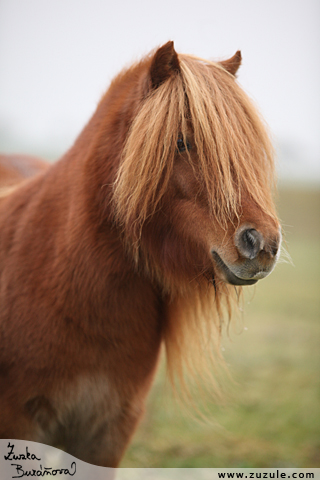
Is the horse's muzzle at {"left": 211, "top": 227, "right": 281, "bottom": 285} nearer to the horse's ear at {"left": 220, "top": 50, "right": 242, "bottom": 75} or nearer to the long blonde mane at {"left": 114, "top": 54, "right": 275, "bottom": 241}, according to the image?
the long blonde mane at {"left": 114, "top": 54, "right": 275, "bottom": 241}

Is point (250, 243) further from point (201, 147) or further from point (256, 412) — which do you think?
point (256, 412)

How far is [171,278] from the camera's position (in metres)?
1.73

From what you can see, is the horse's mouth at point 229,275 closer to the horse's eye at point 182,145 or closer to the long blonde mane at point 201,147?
the long blonde mane at point 201,147

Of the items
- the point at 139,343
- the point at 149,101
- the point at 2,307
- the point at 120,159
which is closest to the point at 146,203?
the point at 120,159

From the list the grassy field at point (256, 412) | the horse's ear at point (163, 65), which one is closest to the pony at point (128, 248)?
the horse's ear at point (163, 65)

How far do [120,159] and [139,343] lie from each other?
81 cm

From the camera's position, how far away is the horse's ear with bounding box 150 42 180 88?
62.2 inches

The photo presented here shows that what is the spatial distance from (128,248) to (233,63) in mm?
953

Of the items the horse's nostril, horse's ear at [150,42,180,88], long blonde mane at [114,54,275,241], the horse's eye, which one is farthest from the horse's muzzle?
horse's ear at [150,42,180,88]

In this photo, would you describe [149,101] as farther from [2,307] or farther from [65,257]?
[2,307]

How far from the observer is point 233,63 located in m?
1.88

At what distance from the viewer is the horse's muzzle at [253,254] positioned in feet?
4.53

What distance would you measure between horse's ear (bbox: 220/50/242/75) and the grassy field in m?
0.73

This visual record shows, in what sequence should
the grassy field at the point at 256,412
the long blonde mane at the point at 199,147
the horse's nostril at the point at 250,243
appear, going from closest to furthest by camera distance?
1. the horse's nostril at the point at 250,243
2. the long blonde mane at the point at 199,147
3. the grassy field at the point at 256,412
